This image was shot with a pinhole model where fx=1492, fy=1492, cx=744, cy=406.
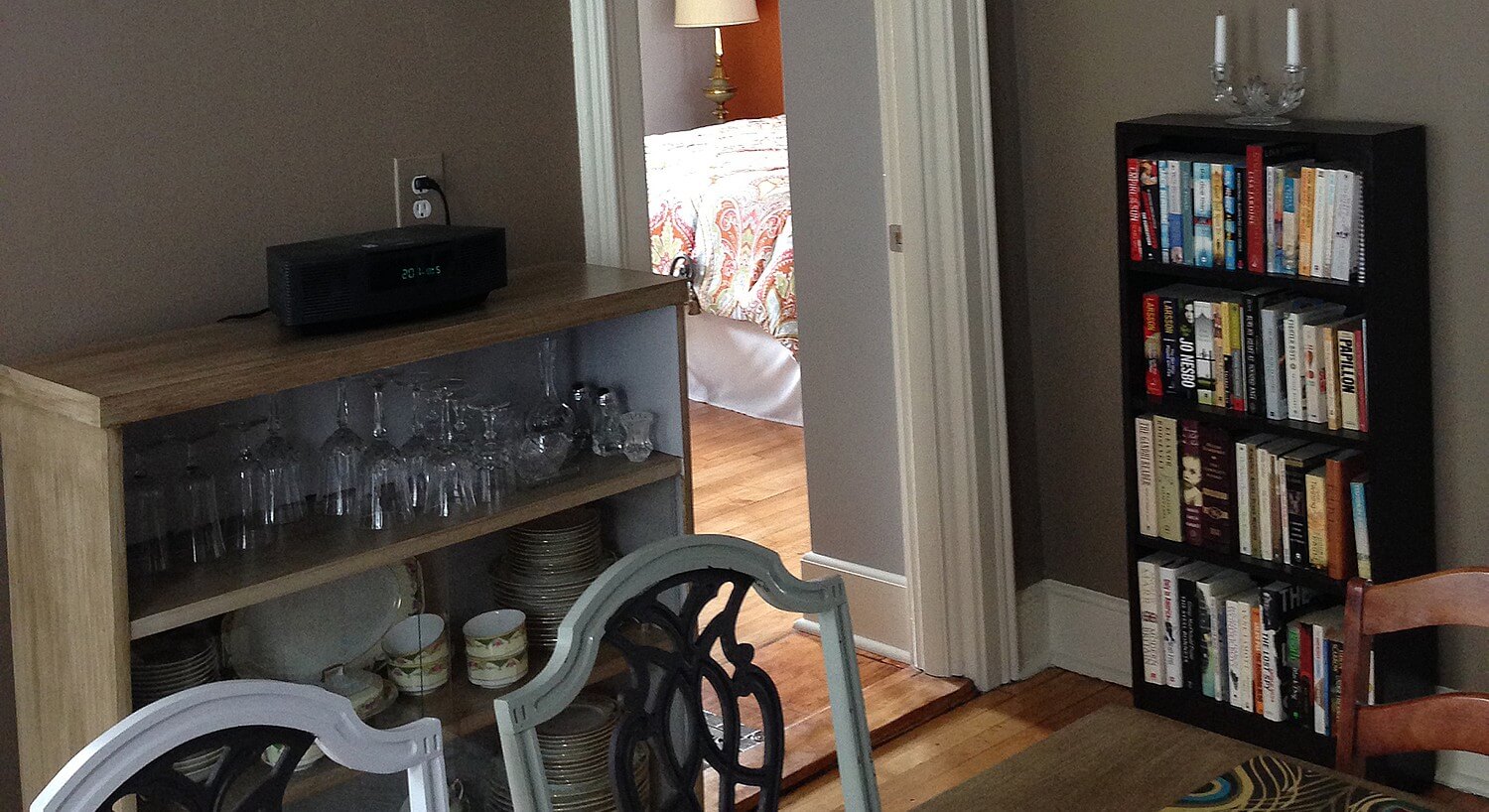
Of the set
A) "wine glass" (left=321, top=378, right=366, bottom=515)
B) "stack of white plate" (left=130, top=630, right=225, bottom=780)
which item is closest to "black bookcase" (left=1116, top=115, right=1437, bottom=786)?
"wine glass" (left=321, top=378, right=366, bottom=515)

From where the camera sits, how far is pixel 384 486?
207 centimetres

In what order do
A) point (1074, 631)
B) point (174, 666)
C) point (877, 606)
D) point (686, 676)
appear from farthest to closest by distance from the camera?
point (877, 606) < point (1074, 631) < point (174, 666) < point (686, 676)

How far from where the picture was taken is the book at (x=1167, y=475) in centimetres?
278

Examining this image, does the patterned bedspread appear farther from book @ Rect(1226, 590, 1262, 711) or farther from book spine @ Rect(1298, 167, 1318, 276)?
book spine @ Rect(1298, 167, 1318, 276)

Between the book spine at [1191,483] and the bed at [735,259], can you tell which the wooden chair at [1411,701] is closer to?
the book spine at [1191,483]

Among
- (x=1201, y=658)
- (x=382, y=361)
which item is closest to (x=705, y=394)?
(x=1201, y=658)

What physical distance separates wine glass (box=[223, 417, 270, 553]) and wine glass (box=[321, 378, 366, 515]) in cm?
8

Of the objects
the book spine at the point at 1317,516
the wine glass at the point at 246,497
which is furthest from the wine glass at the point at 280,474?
the book spine at the point at 1317,516

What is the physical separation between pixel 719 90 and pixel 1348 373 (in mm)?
5218

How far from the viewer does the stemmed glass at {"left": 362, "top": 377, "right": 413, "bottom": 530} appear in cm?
205

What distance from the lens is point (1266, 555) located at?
269 centimetres

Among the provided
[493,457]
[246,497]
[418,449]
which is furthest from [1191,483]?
[246,497]

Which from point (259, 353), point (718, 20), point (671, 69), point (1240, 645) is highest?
point (718, 20)

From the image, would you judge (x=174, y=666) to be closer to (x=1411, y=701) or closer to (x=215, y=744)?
(x=215, y=744)
